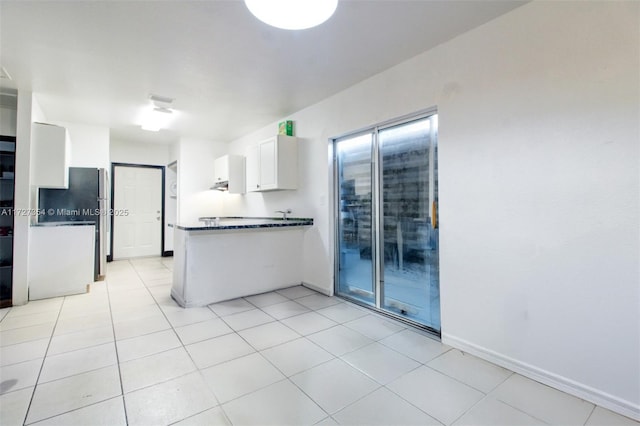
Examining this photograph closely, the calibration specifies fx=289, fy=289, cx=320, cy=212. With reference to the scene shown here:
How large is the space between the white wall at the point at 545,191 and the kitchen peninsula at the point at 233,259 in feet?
7.24

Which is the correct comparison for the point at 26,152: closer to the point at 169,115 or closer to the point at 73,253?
the point at 73,253

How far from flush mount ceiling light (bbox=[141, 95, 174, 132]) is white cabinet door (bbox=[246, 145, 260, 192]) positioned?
1308mm

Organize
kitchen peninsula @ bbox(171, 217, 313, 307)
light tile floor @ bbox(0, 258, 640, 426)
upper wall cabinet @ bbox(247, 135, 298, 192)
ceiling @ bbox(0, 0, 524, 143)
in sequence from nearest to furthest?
light tile floor @ bbox(0, 258, 640, 426) < ceiling @ bbox(0, 0, 524, 143) < kitchen peninsula @ bbox(171, 217, 313, 307) < upper wall cabinet @ bbox(247, 135, 298, 192)

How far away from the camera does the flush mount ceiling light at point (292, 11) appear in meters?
1.46

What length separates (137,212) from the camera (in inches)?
248

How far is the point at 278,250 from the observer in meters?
4.01

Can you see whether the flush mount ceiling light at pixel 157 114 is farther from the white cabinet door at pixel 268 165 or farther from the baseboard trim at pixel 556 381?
the baseboard trim at pixel 556 381

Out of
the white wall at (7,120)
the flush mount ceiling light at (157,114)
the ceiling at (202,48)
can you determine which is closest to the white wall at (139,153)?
the flush mount ceiling light at (157,114)

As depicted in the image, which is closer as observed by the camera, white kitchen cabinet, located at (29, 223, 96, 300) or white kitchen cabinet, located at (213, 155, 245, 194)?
white kitchen cabinet, located at (29, 223, 96, 300)

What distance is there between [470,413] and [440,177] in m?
1.69

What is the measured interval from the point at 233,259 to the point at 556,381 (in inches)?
125

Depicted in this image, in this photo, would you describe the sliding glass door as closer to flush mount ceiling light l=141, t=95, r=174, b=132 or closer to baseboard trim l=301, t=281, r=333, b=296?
baseboard trim l=301, t=281, r=333, b=296

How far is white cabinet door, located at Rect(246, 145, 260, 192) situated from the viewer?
15.2 feet

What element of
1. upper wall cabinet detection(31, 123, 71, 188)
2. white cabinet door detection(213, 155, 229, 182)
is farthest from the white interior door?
upper wall cabinet detection(31, 123, 71, 188)
